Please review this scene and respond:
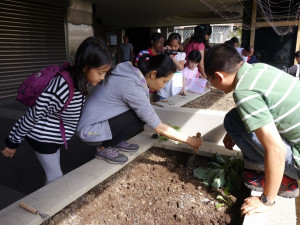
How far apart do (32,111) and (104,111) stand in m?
0.53


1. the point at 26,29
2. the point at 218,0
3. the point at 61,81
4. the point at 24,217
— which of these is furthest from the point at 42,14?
the point at 24,217

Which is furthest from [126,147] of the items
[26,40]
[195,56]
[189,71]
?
[26,40]

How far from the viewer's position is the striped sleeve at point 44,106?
1.52m

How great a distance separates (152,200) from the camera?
1648 mm

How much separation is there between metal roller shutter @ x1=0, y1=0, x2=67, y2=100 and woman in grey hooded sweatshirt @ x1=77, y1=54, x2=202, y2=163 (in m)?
4.83

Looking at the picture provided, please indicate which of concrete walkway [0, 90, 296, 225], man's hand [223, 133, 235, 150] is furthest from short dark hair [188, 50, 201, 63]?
man's hand [223, 133, 235, 150]

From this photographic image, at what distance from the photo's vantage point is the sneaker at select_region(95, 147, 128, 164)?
6.26ft

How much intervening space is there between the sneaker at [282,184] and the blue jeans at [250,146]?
0.05 m

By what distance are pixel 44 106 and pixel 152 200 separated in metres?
0.90

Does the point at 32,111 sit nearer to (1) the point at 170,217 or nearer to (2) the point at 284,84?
(1) the point at 170,217

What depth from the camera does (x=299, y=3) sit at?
7.58m

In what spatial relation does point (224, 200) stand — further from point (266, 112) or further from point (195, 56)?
point (195, 56)

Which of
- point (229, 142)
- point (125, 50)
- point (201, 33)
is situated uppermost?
point (201, 33)

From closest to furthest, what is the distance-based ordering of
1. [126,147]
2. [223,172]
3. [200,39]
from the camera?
[223,172]
[126,147]
[200,39]
